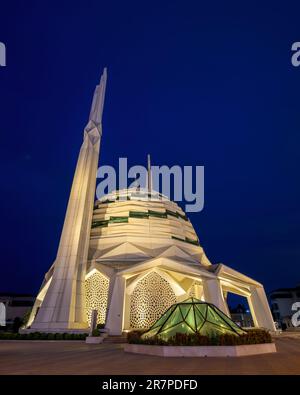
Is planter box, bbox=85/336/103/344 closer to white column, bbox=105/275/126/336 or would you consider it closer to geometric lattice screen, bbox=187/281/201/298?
white column, bbox=105/275/126/336

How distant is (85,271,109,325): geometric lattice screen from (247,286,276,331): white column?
18713 mm

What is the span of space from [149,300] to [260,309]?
1399 cm

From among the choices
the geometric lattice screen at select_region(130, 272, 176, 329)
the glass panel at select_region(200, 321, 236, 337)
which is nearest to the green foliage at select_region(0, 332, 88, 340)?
the geometric lattice screen at select_region(130, 272, 176, 329)

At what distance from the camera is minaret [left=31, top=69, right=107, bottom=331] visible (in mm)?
28217

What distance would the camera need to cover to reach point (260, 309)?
36.7 meters

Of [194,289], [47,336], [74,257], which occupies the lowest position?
[47,336]

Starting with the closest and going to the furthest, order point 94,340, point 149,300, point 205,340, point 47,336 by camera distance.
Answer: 1. point 205,340
2. point 94,340
3. point 47,336
4. point 149,300

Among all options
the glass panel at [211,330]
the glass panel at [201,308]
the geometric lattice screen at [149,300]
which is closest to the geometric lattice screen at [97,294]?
the geometric lattice screen at [149,300]

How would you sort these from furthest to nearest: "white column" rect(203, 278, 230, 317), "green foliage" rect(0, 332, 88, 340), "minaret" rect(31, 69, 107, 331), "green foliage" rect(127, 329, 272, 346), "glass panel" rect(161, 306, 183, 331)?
"white column" rect(203, 278, 230, 317) → "minaret" rect(31, 69, 107, 331) → "green foliage" rect(0, 332, 88, 340) → "glass panel" rect(161, 306, 183, 331) → "green foliage" rect(127, 329, 272, 346)

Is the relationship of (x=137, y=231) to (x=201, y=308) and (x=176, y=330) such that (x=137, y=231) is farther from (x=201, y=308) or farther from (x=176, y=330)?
(x=176, y=330)

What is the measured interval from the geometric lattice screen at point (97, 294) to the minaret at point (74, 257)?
3522mm

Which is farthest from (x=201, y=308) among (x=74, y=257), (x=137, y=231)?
(x=137, y=231)

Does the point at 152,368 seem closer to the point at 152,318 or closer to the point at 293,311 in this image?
the point at 152,318

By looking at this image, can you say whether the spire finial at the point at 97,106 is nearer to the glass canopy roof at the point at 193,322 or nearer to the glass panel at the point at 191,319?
the glass canopy roof at the point at 193,322
